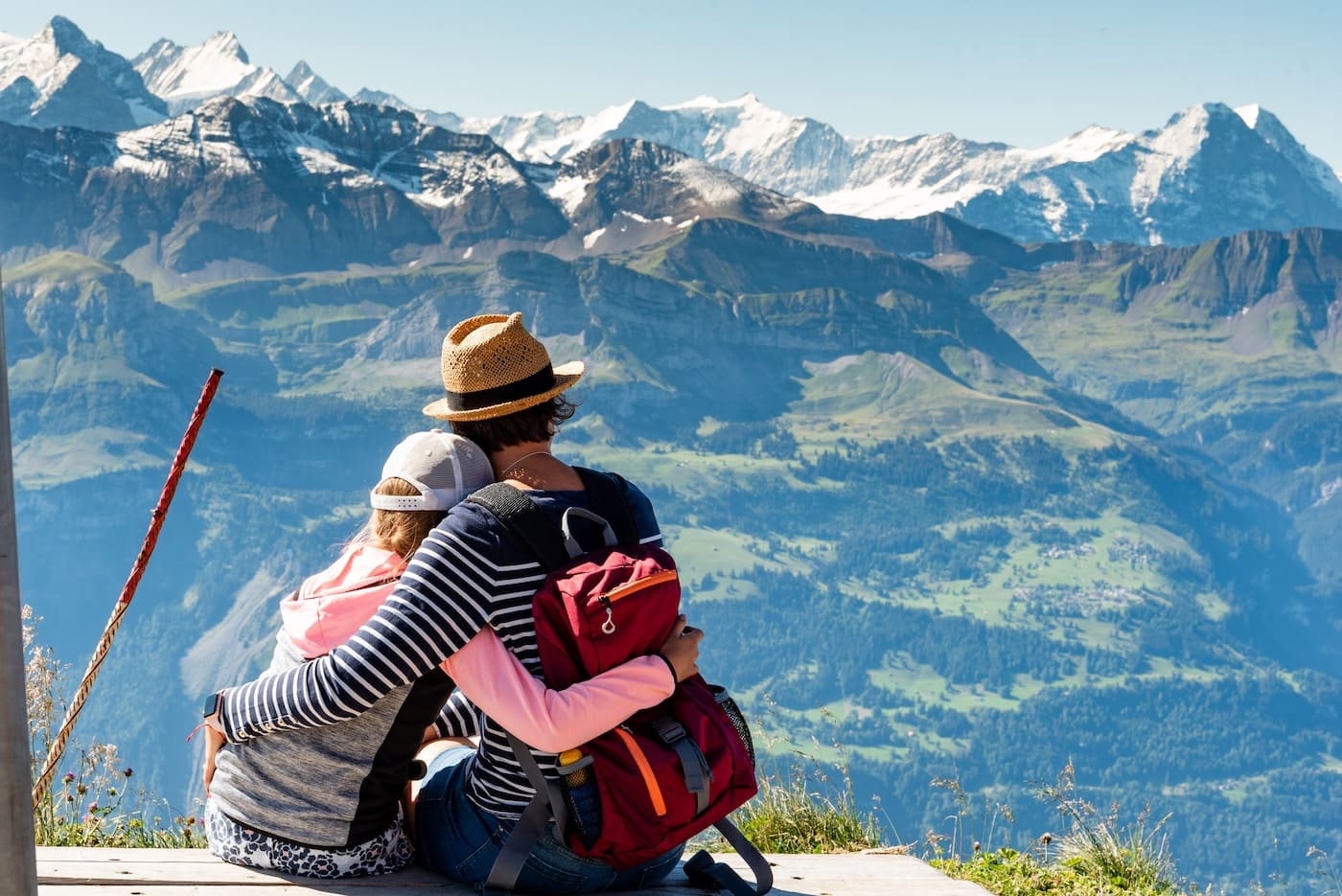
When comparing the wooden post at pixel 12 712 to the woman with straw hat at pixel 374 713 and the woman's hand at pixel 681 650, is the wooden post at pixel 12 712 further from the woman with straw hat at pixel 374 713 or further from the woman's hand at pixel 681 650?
the woman's hand at pixel 681 650

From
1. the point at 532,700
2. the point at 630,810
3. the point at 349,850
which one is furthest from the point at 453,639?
the point at 349,850

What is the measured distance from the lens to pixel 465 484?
12.3 feet

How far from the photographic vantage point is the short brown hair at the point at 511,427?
3867mm

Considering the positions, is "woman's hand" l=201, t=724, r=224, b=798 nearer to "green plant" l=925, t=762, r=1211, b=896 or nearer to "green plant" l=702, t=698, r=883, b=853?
"green plant" l=702, t=698, r=883, b=853

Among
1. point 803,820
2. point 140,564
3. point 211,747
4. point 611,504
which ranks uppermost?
Answer: point 611,504

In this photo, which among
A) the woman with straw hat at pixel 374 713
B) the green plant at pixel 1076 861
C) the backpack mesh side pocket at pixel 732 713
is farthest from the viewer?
the green plant at pixel 1076 861

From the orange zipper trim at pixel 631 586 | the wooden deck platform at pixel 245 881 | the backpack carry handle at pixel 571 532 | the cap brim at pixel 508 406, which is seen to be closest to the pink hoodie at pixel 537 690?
Result: the orange zipper trim at pixel 631 586

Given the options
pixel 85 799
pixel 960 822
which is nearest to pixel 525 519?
pixel 85 799

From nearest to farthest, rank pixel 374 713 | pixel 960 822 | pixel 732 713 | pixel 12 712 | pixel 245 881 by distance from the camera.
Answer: pixel 12 712 < pixel 374 713 < pixel 245 881 < pixel 732 713 < pixel 960 822

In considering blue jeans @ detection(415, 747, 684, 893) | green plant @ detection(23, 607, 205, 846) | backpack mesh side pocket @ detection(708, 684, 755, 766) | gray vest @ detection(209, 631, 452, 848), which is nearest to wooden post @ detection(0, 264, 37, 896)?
gray vest @ detection(209, 631, 452, 848)

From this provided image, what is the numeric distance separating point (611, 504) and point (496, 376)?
50 centimetres

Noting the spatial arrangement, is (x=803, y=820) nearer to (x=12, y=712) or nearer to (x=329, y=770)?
(x=329, y=770)

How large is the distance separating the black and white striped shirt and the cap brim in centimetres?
30

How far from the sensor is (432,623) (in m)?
3.48
